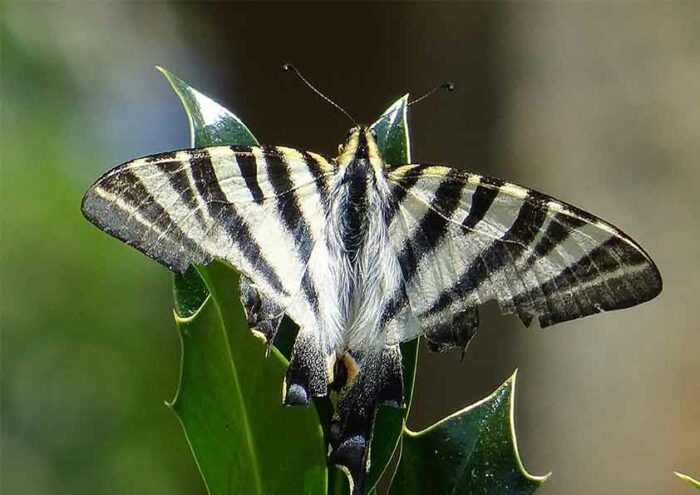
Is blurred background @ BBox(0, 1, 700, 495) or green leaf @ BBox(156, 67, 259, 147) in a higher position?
green leaf @ BBox(156, 67, 259, 147)

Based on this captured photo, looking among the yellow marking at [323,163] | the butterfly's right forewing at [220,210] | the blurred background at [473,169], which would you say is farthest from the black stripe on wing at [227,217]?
the blurred background at [473,169]

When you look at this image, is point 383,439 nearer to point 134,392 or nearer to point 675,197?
point 675,197

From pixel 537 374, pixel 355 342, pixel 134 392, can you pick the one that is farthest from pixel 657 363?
pixel 355 342

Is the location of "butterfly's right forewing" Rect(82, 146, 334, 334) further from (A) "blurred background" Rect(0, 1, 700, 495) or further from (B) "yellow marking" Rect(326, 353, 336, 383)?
(A) "blurred background" Rect(0, 1, 700, 495)

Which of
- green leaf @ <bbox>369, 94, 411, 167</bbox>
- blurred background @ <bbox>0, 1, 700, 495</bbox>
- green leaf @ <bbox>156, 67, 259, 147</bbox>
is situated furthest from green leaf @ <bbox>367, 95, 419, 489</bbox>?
blurred background @ <bbox>0, 1, 700, 495</bbox>

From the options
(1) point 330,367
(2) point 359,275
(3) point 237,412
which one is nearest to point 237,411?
(3) point 237,412

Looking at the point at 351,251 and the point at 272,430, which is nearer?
the point at 272,430

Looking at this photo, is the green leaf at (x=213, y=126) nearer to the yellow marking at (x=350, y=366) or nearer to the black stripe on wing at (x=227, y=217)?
the black stripe on wing at (x=227, y=217)
